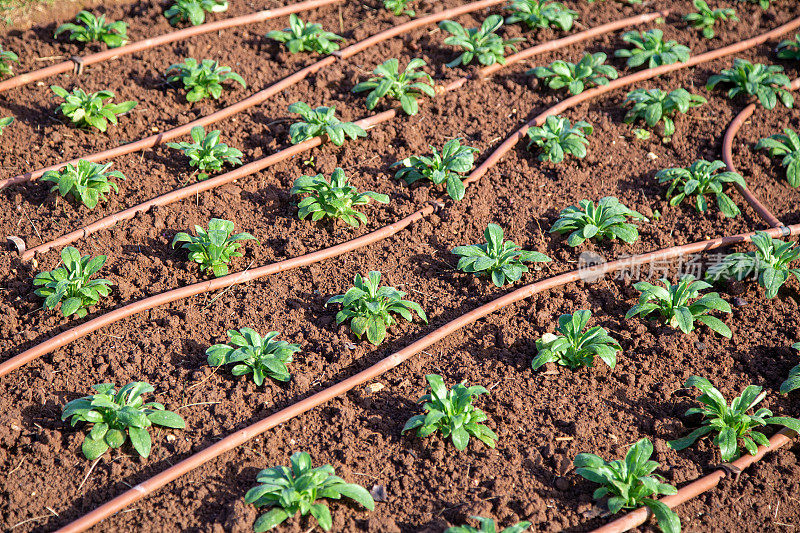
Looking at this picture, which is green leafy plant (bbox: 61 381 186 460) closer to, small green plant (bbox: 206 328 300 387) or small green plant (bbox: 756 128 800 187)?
small green plant (bbox: 206 328 300 387)

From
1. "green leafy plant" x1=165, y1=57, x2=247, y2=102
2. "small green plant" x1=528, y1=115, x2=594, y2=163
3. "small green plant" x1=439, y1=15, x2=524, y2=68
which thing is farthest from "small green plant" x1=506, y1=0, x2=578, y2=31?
"green leafy plant" x1=165, y1=57, x2=247, y2=102

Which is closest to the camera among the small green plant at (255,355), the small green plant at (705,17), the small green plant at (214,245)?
the small green plant at (255,355)

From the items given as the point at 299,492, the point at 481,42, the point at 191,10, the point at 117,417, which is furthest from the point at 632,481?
the point at 191,10

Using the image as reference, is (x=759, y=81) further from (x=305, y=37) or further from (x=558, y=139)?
(x=305, y=37)

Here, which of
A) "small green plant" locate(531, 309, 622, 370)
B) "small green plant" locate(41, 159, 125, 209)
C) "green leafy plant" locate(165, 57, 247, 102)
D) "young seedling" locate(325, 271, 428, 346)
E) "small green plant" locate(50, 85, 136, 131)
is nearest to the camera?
"small green plant" locate(531, 309, 622, 370)

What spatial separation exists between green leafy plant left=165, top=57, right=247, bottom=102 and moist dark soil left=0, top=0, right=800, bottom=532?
101 mm

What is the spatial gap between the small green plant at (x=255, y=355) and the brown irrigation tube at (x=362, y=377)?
202 millimetres

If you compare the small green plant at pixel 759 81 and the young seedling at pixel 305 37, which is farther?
the young seedling at pixel 305 37

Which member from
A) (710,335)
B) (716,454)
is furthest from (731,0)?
(716,454)

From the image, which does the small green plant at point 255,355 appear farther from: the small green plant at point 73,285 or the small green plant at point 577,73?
the small green plant at point 577,73

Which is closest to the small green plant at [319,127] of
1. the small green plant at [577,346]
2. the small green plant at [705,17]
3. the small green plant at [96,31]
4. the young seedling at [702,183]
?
the small green plant at [96,31]

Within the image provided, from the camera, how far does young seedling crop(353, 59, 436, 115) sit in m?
4.52

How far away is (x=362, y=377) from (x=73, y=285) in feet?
4.82

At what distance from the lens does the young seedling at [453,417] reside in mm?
2807
